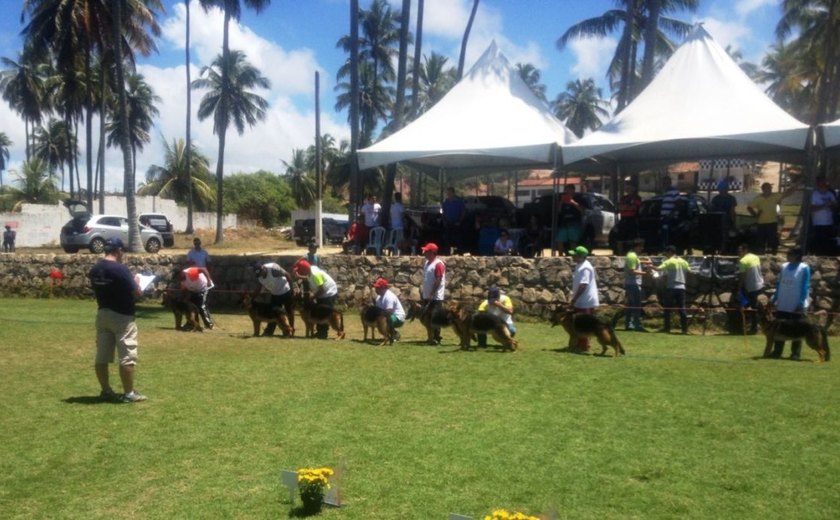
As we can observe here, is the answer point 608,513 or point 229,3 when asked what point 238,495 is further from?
point 229,3

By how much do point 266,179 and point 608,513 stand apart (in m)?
66.9

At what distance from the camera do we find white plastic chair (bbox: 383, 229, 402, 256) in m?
19.6

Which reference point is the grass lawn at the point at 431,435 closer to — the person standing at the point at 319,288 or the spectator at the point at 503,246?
the person standing at the point at 319,288

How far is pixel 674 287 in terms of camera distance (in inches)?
556

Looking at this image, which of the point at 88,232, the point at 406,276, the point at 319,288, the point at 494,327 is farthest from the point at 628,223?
the point at 88,232

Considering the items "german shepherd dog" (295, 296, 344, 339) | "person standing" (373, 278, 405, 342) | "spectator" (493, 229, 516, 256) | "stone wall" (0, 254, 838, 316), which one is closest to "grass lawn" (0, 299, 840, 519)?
"person standing" (373, 278, 405, 342)

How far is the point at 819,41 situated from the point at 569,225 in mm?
26333

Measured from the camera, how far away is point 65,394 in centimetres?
894

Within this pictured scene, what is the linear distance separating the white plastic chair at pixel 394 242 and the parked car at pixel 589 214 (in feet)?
10.1

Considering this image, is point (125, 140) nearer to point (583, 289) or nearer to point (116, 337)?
point (583, 289)

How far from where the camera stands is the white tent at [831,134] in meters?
14.7

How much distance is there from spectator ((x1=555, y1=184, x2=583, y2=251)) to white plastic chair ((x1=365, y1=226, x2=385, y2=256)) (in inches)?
179

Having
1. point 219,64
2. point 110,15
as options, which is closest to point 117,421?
point 110,15

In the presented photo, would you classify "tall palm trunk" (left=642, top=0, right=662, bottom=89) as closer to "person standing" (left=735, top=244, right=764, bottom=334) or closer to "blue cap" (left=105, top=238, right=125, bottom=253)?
"person standing" (left=735, top=244, right=764, bottom=334)
